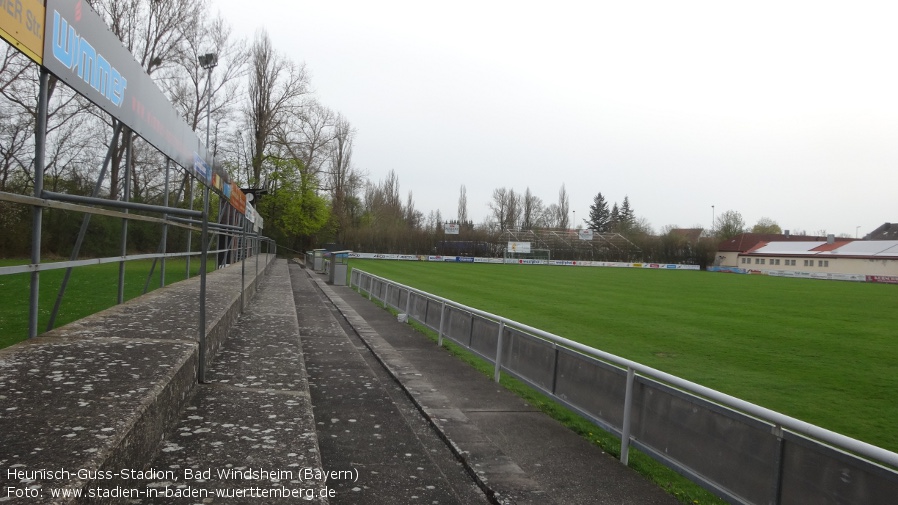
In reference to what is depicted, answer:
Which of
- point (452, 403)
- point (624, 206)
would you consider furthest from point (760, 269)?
point (452, 403)

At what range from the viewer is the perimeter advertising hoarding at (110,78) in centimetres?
320

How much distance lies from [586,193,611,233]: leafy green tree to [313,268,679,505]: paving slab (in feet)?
369

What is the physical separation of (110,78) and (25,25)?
0.86 m

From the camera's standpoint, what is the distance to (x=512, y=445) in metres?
5.04

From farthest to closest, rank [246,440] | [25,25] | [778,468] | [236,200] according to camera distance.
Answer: [236,200] < [778,468] < [246,440] < [25,25]

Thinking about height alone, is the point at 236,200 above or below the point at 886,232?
below

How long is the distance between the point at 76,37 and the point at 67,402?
198 cm

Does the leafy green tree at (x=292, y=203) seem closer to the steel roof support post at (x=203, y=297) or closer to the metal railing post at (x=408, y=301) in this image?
the metal railing post at (x=408, y=301)

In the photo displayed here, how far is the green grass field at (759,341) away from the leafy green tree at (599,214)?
91.7 meters

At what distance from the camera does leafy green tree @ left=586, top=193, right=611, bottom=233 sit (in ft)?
385

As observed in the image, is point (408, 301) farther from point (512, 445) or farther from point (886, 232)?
point (886, 232)

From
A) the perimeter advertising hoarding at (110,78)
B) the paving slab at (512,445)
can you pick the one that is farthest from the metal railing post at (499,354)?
the perimeter advertising hoarding at (110,78)

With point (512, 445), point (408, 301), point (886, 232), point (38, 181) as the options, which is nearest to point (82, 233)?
point (38, 181)

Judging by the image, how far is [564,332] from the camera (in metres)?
13.8
